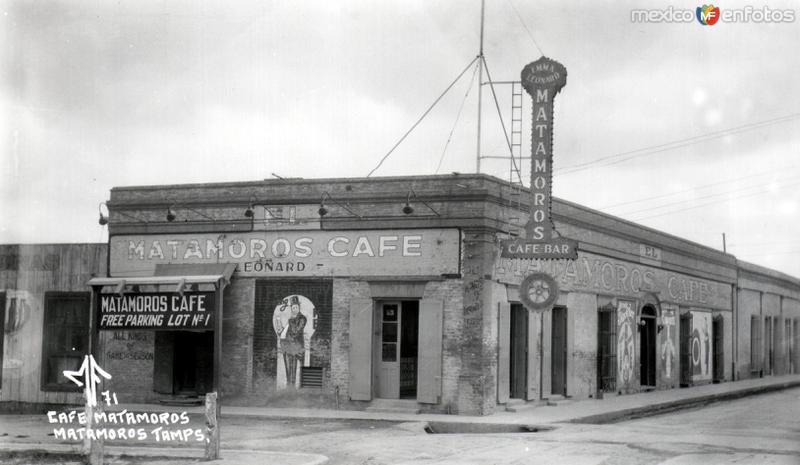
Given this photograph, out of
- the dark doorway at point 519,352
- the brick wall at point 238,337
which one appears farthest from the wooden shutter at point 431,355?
the brick wall at point 238,337

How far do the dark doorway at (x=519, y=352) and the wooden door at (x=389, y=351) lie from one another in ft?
9.66

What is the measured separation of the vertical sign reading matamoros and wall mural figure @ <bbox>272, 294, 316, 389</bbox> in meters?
4.79

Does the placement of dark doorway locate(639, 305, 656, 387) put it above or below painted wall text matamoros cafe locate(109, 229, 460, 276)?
below

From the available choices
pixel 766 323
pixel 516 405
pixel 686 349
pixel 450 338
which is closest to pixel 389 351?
pixel 450 338

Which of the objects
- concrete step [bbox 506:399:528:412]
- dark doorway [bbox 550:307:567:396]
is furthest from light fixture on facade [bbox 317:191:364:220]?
dark doorway [bbox 550:307:567:396]

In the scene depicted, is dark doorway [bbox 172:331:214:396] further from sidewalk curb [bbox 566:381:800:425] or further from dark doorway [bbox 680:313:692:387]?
dark doorway [bbox 680:313:692:387]

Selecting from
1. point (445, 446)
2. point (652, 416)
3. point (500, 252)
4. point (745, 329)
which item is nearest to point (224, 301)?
point (500, 252)

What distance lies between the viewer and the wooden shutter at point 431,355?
2089 centimetres

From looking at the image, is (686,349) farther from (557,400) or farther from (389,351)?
(389,351)

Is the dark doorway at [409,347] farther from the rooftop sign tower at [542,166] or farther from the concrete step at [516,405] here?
the rooftop sign tower at [542,166]

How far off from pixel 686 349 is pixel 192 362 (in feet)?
58.8

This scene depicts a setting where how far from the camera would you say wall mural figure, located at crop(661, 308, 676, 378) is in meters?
31.3

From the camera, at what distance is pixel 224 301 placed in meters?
22.9

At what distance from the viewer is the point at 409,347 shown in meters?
21.9
